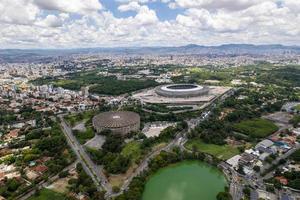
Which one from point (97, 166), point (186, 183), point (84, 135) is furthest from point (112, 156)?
point (84, 135)

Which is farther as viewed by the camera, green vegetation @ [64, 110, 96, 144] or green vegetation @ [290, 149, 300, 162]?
green vegetation @ [64, 110, 96, 144]

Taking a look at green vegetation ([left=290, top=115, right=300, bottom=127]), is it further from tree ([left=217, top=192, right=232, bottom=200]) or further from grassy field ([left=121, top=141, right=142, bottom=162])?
grassy field ([left=121, top=141, right=142, bottom=162])

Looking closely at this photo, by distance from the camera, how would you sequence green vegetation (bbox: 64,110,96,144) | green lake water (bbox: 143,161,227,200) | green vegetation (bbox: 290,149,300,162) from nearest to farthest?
green lake water (bbox: 143,161,227,200) < green vegetation (bbox: 290,149,300,162) < green vegetation (bbox: 64,110,96,144)

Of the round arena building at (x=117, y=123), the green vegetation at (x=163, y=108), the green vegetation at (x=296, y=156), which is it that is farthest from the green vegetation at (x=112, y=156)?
the green vegetation at (x=296, y=156)

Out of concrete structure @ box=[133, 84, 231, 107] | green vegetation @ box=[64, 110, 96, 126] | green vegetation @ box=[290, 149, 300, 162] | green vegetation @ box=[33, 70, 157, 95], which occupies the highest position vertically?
green vegetation @ box=[290, 149, 300, 162]

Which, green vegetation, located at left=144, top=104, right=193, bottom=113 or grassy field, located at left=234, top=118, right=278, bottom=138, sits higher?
grassy field, located at left=234, top=118, right=278, bottom=138

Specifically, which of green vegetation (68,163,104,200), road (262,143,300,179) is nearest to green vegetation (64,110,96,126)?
green vegetation (68,163,104,200)

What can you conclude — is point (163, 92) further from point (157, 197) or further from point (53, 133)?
point (157, 197)
